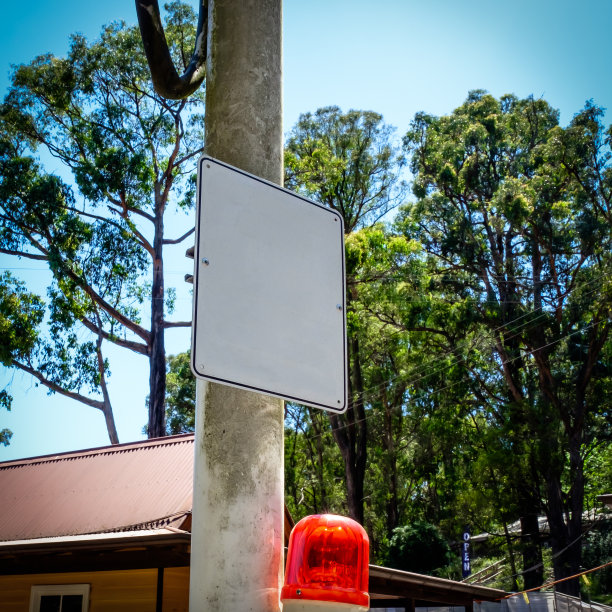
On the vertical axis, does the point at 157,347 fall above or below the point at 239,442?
above

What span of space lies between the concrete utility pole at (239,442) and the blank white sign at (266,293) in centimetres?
7

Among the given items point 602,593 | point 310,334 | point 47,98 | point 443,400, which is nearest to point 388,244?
point 443,400

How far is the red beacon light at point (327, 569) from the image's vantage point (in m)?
1.57

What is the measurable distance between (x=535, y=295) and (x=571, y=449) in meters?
5.46

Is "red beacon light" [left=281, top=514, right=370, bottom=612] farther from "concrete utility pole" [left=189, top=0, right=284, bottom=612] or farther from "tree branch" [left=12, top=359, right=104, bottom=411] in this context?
"tree branch" [left=12, top=359, right=104, bottom=411]

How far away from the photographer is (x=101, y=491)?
35.6ft

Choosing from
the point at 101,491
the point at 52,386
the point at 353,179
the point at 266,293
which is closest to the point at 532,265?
the point at 353,179

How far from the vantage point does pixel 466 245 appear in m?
28.2

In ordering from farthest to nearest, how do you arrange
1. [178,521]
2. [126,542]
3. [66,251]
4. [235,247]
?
[66,251] < [178,521] < [126,542] < [235,247]

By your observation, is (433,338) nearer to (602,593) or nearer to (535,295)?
(535,295)

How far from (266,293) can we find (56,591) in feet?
32.8

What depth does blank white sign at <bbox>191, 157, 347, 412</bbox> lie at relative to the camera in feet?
5.29

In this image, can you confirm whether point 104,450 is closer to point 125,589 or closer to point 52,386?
point 125,589

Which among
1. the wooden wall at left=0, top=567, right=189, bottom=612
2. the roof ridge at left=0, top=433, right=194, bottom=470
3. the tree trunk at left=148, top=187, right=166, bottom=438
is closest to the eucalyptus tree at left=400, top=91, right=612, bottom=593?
the tree trunk at left=148, top=187, right=166, bottom=438
